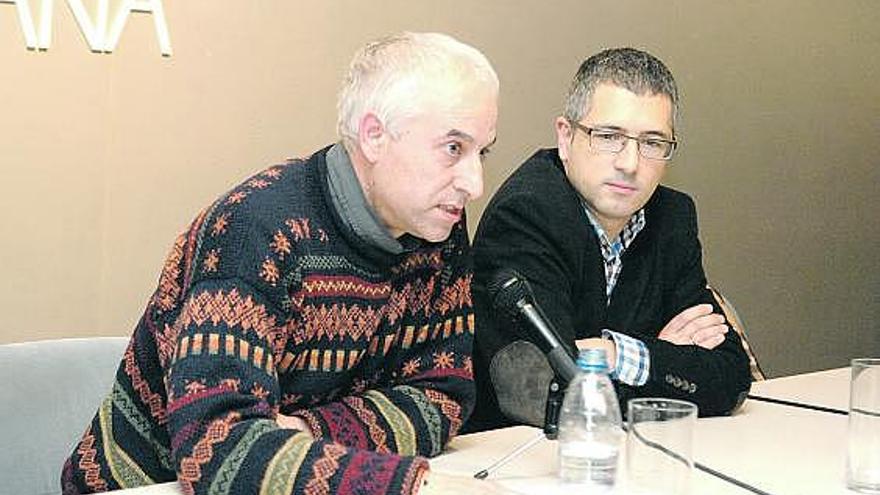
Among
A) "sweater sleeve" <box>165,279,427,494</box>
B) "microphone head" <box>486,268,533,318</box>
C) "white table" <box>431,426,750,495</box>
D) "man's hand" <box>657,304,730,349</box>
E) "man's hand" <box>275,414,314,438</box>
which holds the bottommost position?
"white table" <box>431,426,750,495</box>

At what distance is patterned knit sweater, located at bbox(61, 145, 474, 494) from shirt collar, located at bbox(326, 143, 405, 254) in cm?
1

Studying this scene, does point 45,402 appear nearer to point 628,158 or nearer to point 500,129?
point 628,158

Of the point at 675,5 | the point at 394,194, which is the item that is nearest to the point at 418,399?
the point at 394,194

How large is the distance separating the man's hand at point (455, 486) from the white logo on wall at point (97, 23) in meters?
1.68

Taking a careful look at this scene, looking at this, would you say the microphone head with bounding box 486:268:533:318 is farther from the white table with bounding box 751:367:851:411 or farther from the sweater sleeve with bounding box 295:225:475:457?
the white table with bounding box 751:367:851:411

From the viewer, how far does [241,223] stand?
1866 mm

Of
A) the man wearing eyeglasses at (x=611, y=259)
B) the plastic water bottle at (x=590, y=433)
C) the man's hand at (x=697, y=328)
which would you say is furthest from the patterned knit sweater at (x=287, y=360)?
the man's hand at (x=697, y=328)

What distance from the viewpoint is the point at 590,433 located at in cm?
196

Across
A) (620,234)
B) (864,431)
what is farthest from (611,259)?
(864,431)

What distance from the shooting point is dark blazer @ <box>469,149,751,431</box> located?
2506 mm

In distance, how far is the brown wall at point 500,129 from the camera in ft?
9.88

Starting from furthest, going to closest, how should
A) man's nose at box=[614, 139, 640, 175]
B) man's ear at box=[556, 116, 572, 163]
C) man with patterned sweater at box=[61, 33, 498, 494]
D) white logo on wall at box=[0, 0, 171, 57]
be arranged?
white logo on wall at box=[0, 0, 171, 57], man's ear at box=[556, 116, 572, 163], man's nose at box=[614, 139, 640, 175], man with patterned sweater at box=[61, 33, 498, 494]

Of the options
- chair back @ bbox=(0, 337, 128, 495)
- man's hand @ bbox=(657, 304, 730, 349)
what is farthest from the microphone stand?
man's hand @ bbox=(657, 304, 730, 349)

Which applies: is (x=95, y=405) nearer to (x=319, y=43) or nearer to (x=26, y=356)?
(x=26, y=356)
